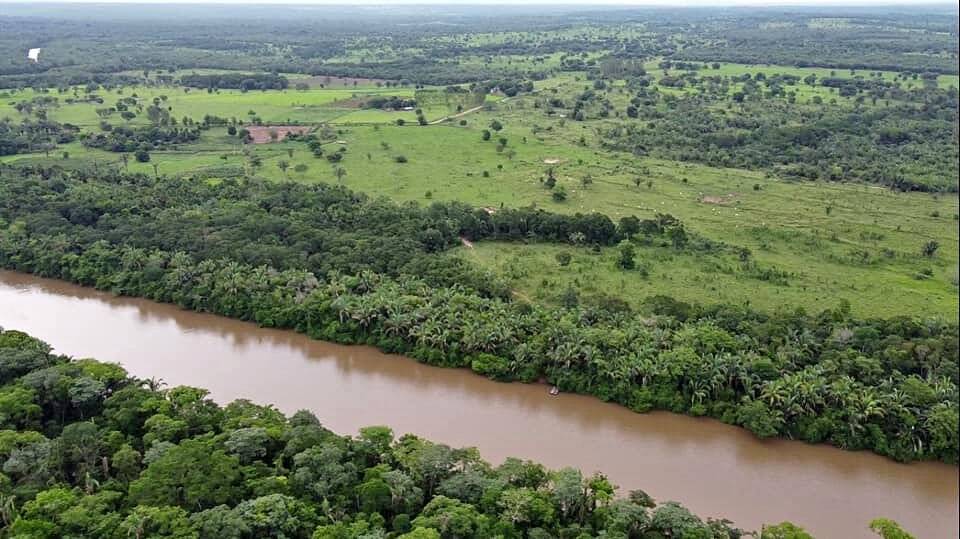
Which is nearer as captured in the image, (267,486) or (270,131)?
(267,486)

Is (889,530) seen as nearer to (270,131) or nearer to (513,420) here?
(513,420)

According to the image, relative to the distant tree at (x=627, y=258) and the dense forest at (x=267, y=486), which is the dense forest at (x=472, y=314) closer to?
the distant tree at (x=627, y=258)

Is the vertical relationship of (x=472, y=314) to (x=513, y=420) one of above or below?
above

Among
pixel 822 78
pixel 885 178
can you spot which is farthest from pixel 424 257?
pixel 822 78

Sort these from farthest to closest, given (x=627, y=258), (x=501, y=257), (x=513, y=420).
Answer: (x=501, y=257), (x=627, y=258), (x=513, y=420)

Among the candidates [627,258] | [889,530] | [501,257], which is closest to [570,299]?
[627,258]

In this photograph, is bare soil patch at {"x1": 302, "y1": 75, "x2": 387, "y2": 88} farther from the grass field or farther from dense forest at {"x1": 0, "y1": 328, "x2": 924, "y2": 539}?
dense forest at {"x1": 0, "y1": 328, "x2": 924, "y2": 539}

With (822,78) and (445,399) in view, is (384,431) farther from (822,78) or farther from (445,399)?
(822,78)

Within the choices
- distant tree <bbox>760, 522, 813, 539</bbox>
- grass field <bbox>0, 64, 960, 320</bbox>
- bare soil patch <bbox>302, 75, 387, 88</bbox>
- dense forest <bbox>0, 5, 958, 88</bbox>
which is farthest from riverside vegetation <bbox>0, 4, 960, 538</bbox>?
dense forest <bbox>0, 5, 958, 88</bbox>
